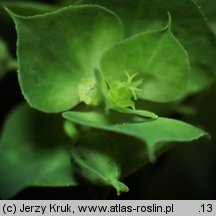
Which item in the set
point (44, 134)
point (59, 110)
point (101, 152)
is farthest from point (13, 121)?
point (101, 152)

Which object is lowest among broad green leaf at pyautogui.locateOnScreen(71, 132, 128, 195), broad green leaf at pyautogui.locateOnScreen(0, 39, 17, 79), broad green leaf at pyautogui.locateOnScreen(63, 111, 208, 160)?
broad green leaf at pyautogui.locateOnScreen(0, 39, 17, 79)

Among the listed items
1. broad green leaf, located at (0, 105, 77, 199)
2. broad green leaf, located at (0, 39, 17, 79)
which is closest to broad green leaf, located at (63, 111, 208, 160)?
broad green leaf, located at (0, 105, 77, 199)

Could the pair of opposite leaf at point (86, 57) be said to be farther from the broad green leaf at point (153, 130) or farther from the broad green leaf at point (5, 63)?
the broad green leaf at point (5, 63)

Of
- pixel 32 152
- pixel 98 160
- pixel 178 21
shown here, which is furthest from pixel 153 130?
pixel 32 152

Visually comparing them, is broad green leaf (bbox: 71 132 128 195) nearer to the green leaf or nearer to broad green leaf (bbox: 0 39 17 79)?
the green leaf

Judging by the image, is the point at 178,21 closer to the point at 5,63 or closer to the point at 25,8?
the point at 25,8

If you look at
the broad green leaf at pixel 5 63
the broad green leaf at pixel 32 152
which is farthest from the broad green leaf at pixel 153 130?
the broad green leaf at pixel 5 63

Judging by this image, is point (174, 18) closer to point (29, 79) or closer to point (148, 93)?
point (148, 93)
